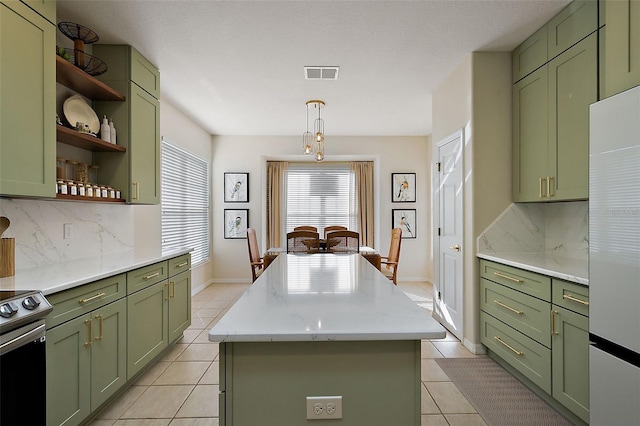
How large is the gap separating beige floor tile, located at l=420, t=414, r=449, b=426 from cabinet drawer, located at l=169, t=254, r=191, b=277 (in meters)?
2.31

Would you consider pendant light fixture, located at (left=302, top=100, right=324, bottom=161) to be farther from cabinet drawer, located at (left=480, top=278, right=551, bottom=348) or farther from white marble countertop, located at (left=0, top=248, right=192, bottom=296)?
cabinet drawer, located at (left=480, top=278, right=551, bottom=348)

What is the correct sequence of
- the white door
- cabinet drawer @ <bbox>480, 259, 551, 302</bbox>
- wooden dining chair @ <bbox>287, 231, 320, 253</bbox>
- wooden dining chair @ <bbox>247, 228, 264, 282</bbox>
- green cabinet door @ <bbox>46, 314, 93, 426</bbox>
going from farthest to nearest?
wooden dining chair @ <bbox>247, 228, 264, 282</bbox> < wooden dining chair @ <bbox>287, 231, 320, 253</bbox> < the white door < cabinet drawer @ <bbox>480, 259, 551, 302</bbox> < green cabinet door @ <bbox>46, 314, 93, 426</bbox>

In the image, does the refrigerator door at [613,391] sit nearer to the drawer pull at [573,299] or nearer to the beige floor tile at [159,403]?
the drawer pull at [573,299]

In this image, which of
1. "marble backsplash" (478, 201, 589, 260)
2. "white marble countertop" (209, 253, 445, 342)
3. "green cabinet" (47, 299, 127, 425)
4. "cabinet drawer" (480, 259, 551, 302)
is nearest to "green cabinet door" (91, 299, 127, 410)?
"green cabinet" (47, 299, 127, 425)

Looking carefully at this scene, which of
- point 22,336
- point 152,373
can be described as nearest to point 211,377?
point 152,373

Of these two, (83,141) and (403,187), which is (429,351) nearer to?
(83,141)

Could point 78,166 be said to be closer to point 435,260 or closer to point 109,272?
point 109,272

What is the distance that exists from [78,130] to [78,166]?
0.31 meters

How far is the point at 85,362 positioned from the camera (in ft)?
6.29

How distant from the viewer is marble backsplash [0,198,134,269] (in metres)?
2.17

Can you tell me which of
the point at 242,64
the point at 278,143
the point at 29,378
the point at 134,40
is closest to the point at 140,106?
the point at 134,40

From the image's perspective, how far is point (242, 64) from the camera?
327 centimetres

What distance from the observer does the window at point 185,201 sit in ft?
14.9

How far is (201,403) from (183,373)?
1.69ft
